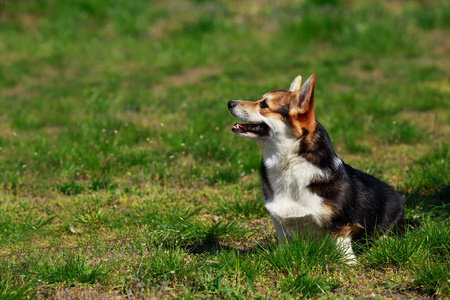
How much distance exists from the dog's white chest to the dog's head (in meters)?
0.24

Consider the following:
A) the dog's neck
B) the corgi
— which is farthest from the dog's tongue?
the dog's neck

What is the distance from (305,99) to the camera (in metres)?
4.29

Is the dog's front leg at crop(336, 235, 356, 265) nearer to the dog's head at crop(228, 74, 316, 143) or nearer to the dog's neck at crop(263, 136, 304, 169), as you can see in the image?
the dog's neck at crop(263, 136, 304, 169)

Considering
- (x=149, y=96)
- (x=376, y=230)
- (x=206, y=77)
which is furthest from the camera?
(x=206, y=77)

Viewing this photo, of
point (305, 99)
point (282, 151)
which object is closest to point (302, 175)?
point (282, 151)

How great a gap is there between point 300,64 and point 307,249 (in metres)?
7.86

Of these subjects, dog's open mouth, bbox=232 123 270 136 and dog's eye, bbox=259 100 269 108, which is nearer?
dog's open mouth, bbox=232 123 270 136

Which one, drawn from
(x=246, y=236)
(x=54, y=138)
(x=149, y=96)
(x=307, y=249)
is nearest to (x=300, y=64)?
(x=149, y=96)

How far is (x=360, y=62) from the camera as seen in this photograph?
39.1 ft

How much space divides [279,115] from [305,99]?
300mm

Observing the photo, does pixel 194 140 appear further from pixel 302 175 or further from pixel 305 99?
pixel 305 99

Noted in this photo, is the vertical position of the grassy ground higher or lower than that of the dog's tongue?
lower

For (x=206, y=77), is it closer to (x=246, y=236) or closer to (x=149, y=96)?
(x=149, y=96)

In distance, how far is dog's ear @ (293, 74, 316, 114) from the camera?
4.22 m
